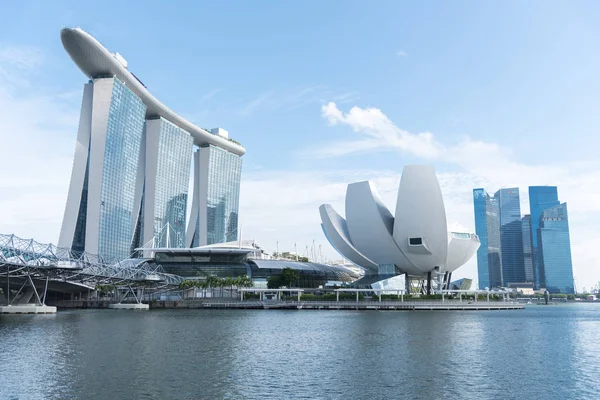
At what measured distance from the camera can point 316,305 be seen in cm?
8044

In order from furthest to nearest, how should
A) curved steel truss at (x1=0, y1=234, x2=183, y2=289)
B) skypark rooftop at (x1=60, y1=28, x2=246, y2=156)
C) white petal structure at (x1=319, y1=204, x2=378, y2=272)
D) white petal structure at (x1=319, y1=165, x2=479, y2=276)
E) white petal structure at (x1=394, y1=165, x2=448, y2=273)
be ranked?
skypark rooftop at (x1=60, y1=28, x2=246, y2=156) < white petal structure at (x1=319, y1=204, x2=378, y2=272) < white petal structure at (x1=319, y1=165, x2=479, y2=276) < white petal structure at (x1=394, y1=165, x2=448, y2=273) < curved steel truss at (x1=0, y1=234, x2=183, y2=289)

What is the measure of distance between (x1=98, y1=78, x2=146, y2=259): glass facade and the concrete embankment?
18.2m

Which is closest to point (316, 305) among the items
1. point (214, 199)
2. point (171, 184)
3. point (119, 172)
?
point (119, 172)

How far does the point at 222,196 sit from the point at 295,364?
455 ft

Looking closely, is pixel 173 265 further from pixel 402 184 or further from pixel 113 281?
pixel 402 184

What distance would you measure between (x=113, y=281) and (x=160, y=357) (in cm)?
5377

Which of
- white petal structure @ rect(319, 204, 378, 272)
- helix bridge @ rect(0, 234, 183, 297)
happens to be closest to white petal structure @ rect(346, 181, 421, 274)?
white petal structure @ rect(319, 204, 378, 272)

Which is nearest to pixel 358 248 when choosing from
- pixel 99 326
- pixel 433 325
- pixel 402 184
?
pixel 402 184

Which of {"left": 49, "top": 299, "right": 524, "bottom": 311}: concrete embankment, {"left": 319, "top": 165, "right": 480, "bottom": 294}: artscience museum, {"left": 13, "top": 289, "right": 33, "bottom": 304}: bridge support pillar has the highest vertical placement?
{"left": 319, "top": 165, "right": 480, "bottom": 294}: artscience museum

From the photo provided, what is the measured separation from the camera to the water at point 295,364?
20531mm

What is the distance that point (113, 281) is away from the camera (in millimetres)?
77688

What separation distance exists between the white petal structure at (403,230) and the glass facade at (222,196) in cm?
6823

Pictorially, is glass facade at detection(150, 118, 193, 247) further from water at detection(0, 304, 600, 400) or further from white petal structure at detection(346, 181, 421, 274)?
water at detection(0, 304, 600, 400)

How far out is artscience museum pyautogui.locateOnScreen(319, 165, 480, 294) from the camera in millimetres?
83375
